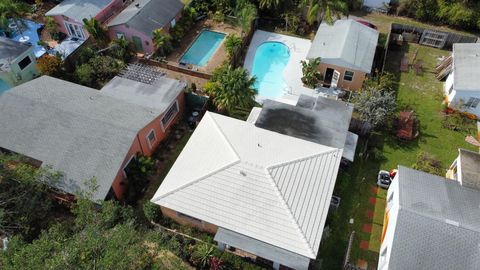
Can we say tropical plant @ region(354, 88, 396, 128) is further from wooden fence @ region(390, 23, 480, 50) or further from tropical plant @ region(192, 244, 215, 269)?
tropical plant @ region(192, 244, 215, 269)

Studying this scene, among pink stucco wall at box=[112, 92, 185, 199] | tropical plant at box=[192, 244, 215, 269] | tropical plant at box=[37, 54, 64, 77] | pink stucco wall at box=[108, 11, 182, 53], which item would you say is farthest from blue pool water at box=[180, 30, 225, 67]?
tropical plant at box=[192, 244, 215, 269]

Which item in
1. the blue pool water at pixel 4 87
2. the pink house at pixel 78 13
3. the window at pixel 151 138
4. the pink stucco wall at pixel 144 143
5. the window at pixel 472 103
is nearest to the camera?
the pink stucco wall at pixel 144 143

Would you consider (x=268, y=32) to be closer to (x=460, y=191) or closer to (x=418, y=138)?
(x=418, y=138)

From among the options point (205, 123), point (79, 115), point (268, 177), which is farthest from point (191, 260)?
point (79, 115)

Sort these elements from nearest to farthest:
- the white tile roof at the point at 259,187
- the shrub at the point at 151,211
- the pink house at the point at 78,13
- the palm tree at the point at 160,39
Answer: the white tile roof at the point at 259,187
the shrub at the point at 151,211
the palm tree at the point at 160,39
the pink house at the point at 78,13

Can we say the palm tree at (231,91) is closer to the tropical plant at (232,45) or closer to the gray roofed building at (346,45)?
the tropical plant at (232,45)

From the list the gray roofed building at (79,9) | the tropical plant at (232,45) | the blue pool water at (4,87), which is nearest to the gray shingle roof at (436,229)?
the tropical plant at (232,45)

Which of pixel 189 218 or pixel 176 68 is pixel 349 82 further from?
pixel 189 218

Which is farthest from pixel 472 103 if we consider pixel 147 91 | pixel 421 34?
pixel 147 91
